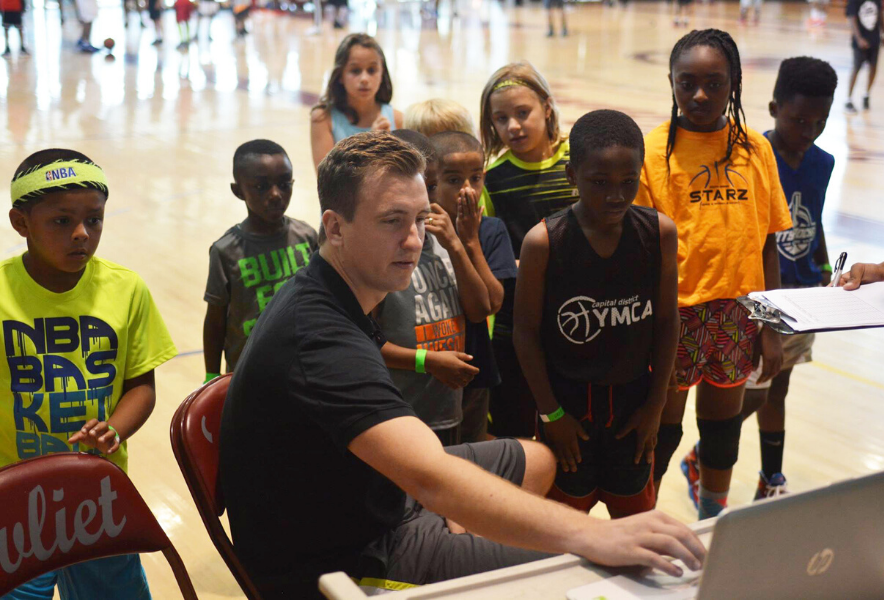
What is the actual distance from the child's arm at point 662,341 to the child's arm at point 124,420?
4.10ft

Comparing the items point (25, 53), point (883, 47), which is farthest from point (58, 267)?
point (883, 47)

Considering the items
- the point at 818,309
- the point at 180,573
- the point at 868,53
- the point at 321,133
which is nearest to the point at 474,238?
the point at 818,309

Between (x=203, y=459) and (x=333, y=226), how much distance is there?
56 centimetres

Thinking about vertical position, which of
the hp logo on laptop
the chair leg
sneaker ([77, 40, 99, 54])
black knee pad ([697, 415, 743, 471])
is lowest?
black knee pad ([697, 415, 743, 471])

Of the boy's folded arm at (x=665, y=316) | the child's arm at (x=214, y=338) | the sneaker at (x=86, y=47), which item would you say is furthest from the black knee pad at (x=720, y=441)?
the sneaker at (x=86, y=47)

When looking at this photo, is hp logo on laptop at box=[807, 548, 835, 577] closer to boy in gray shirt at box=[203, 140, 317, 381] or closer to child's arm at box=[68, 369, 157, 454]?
child's arm at box=[68, 369, 157, 454]

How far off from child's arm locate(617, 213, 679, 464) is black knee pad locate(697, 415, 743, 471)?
453mm

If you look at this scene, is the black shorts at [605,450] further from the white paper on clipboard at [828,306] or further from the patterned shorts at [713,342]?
the white paper on clipboard at [828,306]

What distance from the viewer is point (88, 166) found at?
220 centimetres

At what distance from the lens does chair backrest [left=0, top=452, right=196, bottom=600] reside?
64.8 inches

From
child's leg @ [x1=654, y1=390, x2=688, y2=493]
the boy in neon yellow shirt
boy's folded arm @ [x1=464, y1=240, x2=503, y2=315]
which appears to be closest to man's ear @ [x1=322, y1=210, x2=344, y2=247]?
the boy in neon yellow shirt

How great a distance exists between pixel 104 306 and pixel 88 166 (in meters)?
0.35

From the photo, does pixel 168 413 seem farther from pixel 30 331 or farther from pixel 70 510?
pixel 70 510

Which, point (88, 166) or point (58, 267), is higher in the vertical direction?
point (88, 166)
